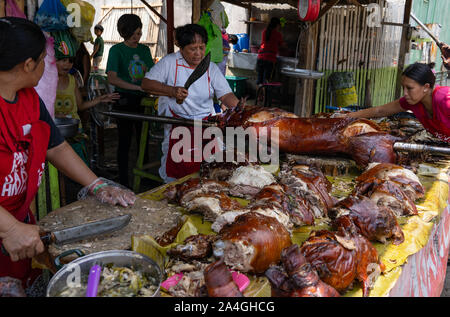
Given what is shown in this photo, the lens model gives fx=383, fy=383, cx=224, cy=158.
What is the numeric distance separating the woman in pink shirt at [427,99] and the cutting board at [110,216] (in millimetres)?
2470

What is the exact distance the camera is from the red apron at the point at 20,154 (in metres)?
1.88

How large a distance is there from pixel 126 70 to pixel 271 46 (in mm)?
6353

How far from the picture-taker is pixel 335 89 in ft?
26.4

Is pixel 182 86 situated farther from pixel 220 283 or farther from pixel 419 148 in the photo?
pixel 220 283

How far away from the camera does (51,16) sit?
3672 mm

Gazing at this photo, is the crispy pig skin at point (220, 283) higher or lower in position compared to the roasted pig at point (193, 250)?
higher

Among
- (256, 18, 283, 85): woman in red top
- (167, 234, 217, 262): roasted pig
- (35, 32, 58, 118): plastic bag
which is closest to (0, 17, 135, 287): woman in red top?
(167, 234, 217, 262): roasted pig

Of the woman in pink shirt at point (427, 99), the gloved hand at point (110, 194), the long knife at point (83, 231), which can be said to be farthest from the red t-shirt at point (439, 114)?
the long knife at point (83, 231)

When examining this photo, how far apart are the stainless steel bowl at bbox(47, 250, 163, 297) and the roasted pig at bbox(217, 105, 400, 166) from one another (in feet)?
6.18

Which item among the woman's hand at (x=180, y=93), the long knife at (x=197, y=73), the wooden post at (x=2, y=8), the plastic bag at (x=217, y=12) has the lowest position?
the woman's hand at (x=180, y=93)

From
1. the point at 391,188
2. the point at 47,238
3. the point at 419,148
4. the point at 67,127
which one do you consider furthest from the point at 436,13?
the point at 47,238

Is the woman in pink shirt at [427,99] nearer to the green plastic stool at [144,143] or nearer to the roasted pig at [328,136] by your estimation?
the roasted pig at [328,136]

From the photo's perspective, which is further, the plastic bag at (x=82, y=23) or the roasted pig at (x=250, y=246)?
the plastic bag at (x=82, y=23)

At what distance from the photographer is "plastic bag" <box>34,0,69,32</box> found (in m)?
3.60
